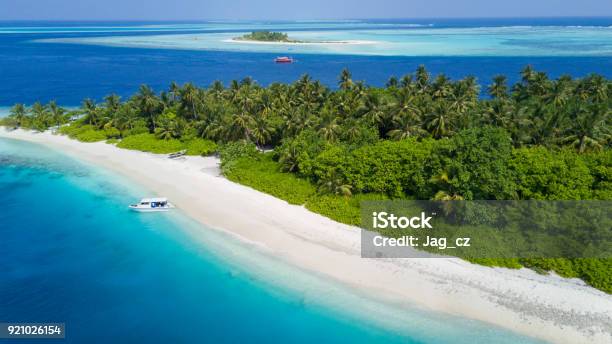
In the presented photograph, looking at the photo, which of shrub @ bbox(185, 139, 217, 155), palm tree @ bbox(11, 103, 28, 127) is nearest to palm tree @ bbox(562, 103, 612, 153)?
shrub @ bbox(185, 139, 217, 155)

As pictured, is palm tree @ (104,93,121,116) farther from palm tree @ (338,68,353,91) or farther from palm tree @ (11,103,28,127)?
palm tree @ (338,68,353,91)

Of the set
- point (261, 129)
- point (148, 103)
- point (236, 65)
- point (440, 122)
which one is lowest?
point (261, 129)

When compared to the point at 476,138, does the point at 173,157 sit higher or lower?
lower

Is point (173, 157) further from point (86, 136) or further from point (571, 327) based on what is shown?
point (571, 327)

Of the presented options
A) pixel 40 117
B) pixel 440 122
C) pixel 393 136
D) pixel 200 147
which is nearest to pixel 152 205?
pixel 200 147

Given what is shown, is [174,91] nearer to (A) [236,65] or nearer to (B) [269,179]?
(B) [269,179]

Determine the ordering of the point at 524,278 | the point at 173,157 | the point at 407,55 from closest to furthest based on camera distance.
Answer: the point at 524,278 → the point at 173,157 → the point at 407,55

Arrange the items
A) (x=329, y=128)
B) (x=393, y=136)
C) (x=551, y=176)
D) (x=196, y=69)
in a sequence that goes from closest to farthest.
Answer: (x=551, y=176) → (x=393, y=136) → (x=329, y=128) → (x=196, y=69)

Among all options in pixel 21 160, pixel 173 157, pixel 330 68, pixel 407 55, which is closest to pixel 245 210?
pixel 173 157
